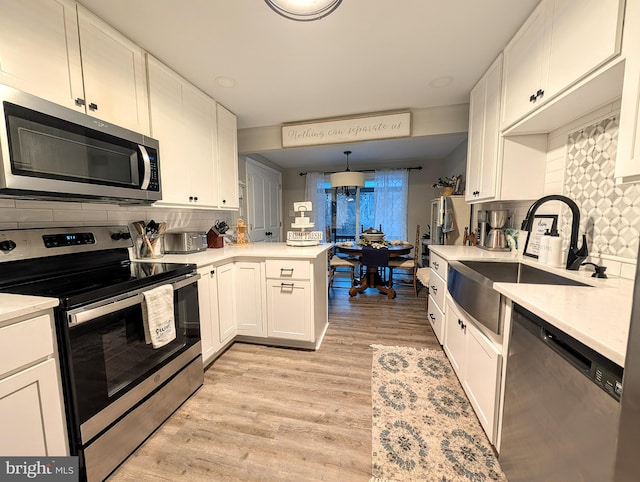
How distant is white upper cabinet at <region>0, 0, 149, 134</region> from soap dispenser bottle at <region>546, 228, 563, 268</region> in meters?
2.78

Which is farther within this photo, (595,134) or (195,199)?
(195,199)

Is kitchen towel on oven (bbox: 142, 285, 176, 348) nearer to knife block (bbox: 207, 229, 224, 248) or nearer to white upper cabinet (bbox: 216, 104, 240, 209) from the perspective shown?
knife block (bbox: 207, 229, 224, 248)

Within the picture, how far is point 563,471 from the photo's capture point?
790mm

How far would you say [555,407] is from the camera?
84cm

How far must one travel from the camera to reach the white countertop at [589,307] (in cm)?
67

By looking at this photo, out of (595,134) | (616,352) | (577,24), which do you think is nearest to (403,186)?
(595,134)

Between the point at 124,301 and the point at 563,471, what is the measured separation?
1.79 m

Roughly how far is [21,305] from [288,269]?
5.05 ft

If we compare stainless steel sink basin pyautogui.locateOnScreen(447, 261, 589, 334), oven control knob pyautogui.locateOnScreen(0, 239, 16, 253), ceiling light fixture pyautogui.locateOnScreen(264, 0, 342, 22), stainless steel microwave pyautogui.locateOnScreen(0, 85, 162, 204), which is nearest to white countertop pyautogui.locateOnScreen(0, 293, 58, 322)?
oven control knob pyautogui.locateOnScreen(0, 239, 16, 253)

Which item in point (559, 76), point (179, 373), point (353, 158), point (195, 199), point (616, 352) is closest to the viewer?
point (616, 352)

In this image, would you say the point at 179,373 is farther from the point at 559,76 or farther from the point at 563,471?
the point at 559,76

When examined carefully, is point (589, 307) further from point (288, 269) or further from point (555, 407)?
point (288, 269)

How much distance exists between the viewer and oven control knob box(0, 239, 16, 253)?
3.99 feet

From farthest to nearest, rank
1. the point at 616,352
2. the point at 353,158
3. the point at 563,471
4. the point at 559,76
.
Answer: the point at 353,158 → the point at 559,76 → the point at 563,471 → the point at 616,352
